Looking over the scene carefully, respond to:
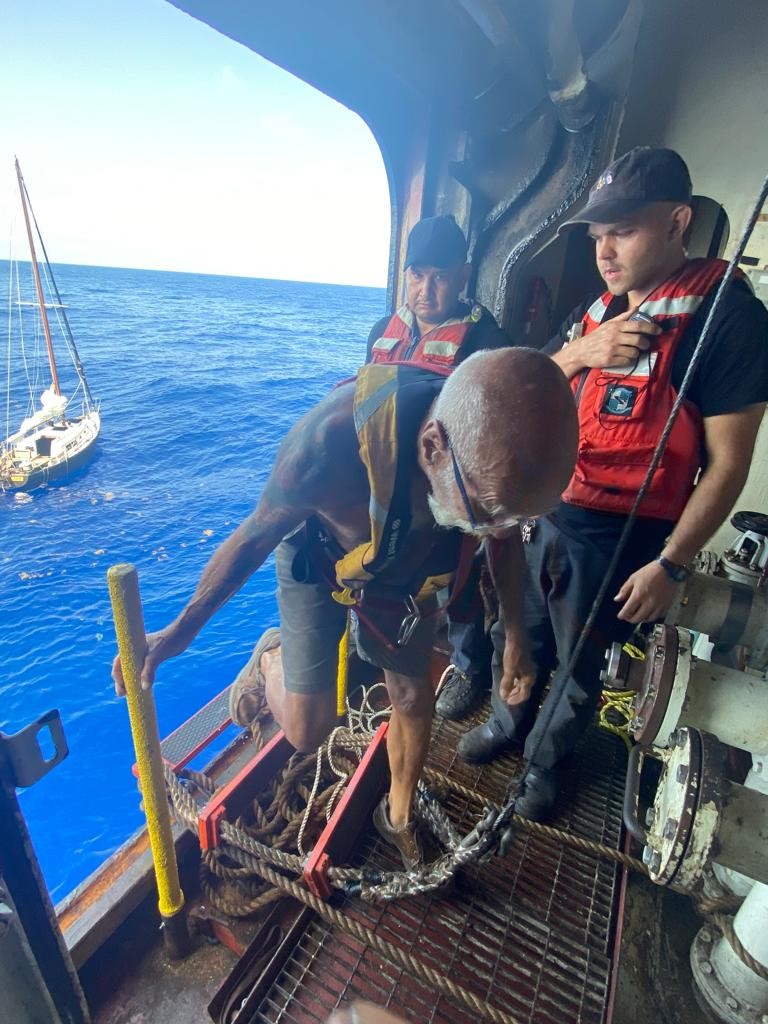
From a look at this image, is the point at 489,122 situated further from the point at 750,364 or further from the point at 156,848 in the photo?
the point at 156,848

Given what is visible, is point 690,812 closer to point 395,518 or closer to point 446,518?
point 446,518

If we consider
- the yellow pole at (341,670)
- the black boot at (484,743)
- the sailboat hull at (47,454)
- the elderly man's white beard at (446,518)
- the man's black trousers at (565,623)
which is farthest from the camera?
the sailboat hull at (47,454)

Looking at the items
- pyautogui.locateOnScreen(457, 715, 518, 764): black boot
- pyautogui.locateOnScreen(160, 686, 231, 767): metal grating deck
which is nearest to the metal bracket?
pyautogui.locateOnScreen(160, 686, 231, 767): metal grating deck

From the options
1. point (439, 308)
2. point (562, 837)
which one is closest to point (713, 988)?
point (562, 837)

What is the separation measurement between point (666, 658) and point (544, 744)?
2.89ft

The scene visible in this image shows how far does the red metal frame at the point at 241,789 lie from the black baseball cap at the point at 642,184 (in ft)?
8.05

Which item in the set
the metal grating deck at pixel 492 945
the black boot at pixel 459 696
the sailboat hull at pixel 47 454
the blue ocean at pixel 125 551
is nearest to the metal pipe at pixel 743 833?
the metal grating deck at pixel 492 945

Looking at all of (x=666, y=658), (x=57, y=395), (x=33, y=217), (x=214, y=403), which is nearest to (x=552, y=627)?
(x=666, y=658)

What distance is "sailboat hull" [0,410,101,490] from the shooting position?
17062 mm

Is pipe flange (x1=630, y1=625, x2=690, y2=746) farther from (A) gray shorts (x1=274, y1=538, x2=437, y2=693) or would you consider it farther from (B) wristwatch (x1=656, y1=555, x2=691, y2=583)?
(A) gray shorts (x1=274, y1=538, x2=437, y2=693)

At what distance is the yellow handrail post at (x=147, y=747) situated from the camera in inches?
56.0

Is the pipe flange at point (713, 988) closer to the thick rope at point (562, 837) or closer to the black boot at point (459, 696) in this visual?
the thick rope at point (562, 837)

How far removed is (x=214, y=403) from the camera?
85.7ft

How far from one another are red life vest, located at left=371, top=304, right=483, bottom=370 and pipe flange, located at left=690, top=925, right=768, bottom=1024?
236 centimetres
